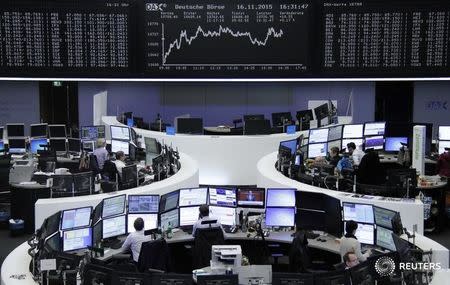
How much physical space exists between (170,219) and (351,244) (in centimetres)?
258

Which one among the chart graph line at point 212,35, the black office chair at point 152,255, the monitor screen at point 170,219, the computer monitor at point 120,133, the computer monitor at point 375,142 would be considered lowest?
the black office chair at point 152,255

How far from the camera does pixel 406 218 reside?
A: 9695 mm

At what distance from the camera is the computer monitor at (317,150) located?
13.7m

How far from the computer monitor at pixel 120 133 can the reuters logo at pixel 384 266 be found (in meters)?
8.11

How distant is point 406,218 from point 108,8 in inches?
265

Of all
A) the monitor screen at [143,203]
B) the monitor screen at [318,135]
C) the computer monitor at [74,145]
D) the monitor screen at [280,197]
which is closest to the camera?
the monitor screen at [143,203]

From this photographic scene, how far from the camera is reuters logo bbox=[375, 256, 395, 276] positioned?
24.3 feet

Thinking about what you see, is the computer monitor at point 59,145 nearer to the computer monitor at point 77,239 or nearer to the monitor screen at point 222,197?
the monitor screen at point 222,197

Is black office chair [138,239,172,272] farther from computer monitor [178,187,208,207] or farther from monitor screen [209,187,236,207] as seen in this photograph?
monitor screen [209,187,236,207]

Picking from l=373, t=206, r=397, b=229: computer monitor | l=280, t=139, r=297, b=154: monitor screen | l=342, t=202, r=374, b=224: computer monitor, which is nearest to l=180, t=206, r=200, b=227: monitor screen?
l=342, t=202, r=374, b=224: computer monitor

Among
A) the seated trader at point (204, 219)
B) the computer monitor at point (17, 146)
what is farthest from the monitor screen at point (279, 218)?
the computer monitor at point (17, 146)

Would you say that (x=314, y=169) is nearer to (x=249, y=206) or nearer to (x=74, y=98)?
(x=249, y=206)

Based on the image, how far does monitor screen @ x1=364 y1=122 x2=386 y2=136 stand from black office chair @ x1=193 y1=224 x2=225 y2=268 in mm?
5893

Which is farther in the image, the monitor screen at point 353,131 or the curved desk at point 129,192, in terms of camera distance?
the monitor screen at point 353,131
